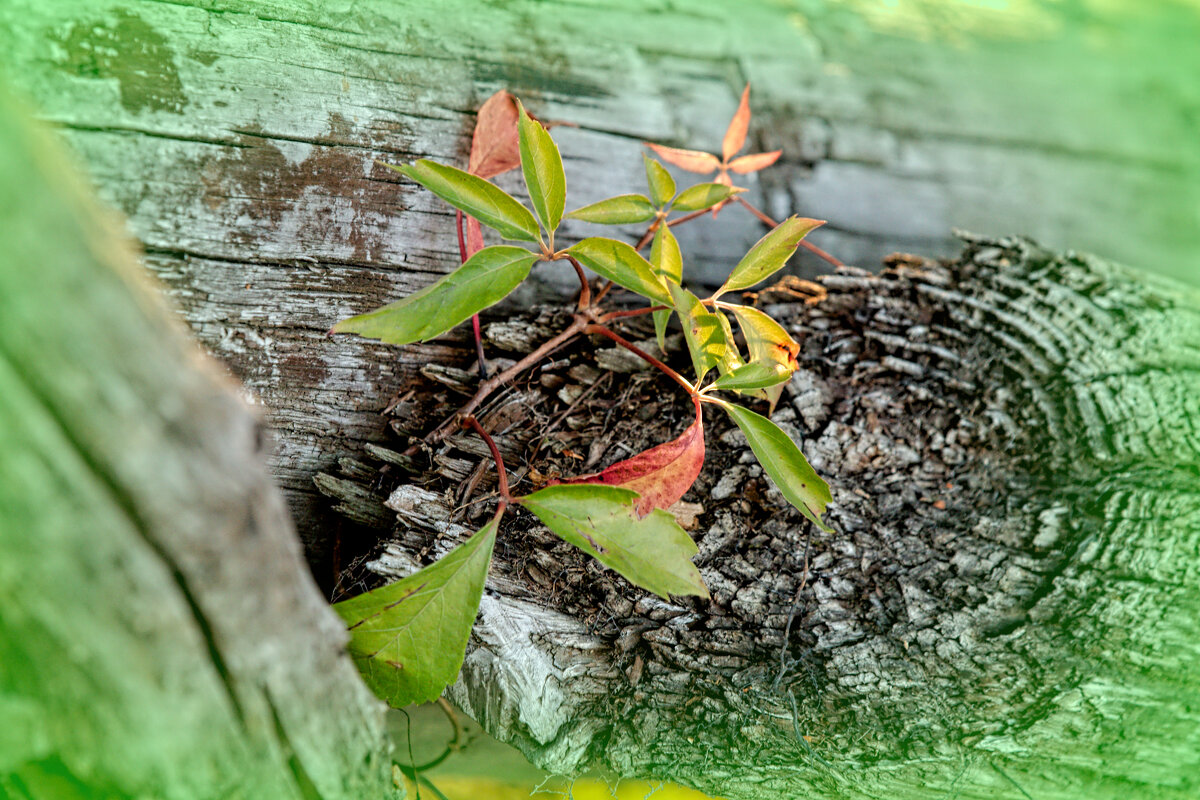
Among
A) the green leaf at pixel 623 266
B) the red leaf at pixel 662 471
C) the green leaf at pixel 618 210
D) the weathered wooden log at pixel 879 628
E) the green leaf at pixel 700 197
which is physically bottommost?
the weathered wooden log at pixel 879 628

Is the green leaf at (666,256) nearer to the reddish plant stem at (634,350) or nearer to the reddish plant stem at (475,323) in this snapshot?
the reddish plant stem at (634,350)

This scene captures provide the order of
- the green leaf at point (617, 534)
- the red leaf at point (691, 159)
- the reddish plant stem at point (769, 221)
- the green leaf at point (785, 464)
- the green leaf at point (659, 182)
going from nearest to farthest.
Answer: the green leaf at point (617, 534), the green leaf at point (785, 464), the green leaf at point (659, 182), the red leaf at point (691, 159), the reddish plant stem at point (769, 221)

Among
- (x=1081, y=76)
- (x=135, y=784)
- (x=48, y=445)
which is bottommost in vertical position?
(x=135, y=784)

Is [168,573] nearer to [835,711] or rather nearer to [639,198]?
[639,198]

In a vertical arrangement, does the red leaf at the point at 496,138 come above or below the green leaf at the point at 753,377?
above

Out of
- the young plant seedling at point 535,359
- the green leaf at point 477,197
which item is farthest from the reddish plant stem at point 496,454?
the green leaf at point 477,197

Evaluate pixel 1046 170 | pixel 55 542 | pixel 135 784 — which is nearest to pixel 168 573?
pixel 55 542
